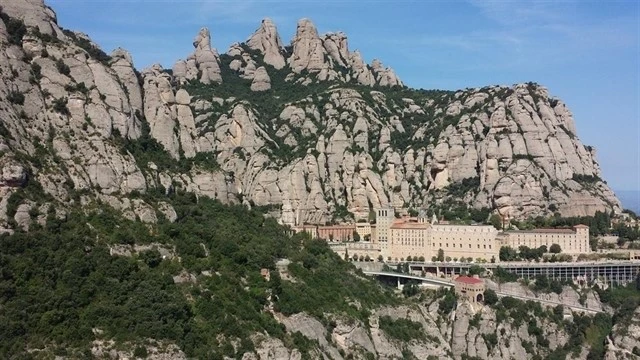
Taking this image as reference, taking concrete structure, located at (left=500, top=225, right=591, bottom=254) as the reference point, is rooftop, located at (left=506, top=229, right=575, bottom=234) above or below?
above

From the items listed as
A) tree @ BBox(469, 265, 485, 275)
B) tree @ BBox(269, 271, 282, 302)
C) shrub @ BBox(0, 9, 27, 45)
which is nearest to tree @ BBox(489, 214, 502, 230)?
tree @ BBox(469, 265, 485, 275)

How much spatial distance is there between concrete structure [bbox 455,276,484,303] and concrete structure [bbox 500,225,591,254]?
802 inches

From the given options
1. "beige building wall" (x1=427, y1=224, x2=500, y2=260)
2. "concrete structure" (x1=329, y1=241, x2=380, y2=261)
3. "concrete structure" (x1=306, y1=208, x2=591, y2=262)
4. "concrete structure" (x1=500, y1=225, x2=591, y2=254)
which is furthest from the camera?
"concrete structure" (x1=329, y1=241, x2=380, y2=261)

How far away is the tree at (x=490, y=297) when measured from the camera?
116000 millimetres

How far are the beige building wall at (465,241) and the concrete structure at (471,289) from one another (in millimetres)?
16656

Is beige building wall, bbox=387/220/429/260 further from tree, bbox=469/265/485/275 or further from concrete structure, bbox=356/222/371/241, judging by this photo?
tree, bbox=469/265/485/275

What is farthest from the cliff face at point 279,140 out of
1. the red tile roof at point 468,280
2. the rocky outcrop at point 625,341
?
the rocky outcrop at point 625,341

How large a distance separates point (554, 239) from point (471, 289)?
1046 inches

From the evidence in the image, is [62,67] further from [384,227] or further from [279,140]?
[279,140]

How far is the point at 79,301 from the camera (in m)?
69.0

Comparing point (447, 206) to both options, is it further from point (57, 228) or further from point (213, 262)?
point (57, 228)

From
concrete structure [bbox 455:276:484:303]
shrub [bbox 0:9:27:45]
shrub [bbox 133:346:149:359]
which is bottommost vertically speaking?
shrub [bbox 133:346:149:359]

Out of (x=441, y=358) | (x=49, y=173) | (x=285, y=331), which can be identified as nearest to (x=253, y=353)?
(x=285, y=331)

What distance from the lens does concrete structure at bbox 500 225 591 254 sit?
13562 cm
